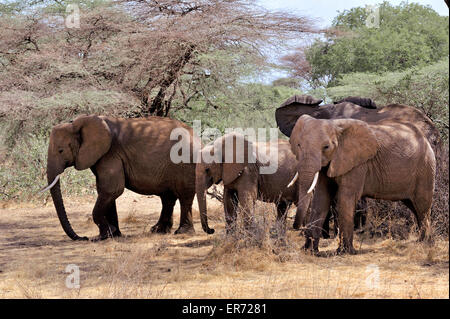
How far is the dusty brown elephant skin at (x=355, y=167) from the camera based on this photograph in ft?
24.5

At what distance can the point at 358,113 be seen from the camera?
388 inches

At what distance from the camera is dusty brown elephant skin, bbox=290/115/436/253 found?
24.5ft

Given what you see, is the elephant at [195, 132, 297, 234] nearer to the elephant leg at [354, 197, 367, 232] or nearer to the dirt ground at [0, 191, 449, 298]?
the dirt ground at [0, 191, 449, 298]

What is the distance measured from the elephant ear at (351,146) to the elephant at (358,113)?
1.40 metres

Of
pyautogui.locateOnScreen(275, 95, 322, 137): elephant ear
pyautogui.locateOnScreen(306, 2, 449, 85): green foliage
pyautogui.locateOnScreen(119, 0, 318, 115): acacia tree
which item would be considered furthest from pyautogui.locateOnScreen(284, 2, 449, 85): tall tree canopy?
pyautogui.locateOnScreen(275, 95, 322, 137): elephant ear

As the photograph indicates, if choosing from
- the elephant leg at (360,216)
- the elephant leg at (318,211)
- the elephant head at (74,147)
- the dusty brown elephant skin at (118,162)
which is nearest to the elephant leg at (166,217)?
the dusty brown elephant skin at (118,162)

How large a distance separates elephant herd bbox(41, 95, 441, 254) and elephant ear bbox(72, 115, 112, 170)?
0.6 inches

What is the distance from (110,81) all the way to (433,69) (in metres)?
7.08

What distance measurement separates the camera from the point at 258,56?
14.4m

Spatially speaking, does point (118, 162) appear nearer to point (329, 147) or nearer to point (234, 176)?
point (234, 176)

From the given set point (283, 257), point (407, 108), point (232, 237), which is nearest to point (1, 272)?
point (232, 237)
